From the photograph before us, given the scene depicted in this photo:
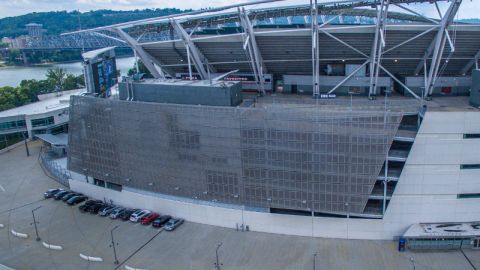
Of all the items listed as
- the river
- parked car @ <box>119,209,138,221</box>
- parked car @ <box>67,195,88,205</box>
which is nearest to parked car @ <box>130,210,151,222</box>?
parked car @ <box>119,209,138,221</box>

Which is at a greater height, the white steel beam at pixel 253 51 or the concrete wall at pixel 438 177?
the white steel beam at pixel 253 51

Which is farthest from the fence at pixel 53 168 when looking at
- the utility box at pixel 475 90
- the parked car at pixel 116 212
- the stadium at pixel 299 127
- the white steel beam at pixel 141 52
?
the utility box at pixel 475 90

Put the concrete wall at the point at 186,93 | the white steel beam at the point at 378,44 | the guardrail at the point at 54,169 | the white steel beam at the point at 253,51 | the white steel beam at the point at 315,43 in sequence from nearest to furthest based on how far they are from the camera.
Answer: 1. the white steel beam at the point at 378,44
2. the concrete wall at the point at 186,93
3. the white steel beam at the point at 315,43
4. the white steel beam at the point at 253,51
5. the guardrail at the point at 54,169

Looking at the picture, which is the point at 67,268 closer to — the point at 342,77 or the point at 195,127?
the point at 195,127

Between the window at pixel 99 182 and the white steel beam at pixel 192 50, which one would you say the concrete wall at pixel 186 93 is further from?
the window at pixel 99 182

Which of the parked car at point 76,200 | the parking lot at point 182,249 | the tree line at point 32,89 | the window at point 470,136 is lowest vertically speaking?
the parking lot at point 182,249

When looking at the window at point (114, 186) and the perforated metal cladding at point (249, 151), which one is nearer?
the perforated metal cladding at point (249, 151)

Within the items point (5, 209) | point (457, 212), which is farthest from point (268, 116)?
point (5, 209)
